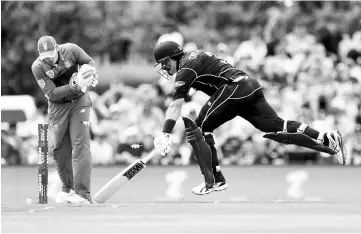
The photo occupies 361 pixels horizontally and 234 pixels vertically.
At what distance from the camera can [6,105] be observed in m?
22.0

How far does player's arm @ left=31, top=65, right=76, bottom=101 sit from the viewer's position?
46.6 ft

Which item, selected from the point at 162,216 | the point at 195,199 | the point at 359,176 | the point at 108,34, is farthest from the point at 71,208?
the point at 108,34

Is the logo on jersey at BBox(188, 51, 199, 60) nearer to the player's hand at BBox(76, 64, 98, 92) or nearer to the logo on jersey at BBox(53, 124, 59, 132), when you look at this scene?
the player's hand at BBox(76, 64, 98, 92)

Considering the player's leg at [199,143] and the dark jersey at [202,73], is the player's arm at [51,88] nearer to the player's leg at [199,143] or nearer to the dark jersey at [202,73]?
the dark jersey at [202,73]

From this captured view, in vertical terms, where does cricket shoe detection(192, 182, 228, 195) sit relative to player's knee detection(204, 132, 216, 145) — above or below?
below

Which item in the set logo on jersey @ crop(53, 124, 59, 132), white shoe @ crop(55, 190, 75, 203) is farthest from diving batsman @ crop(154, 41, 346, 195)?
white shoe @ crop(55, 190, 75, 203)

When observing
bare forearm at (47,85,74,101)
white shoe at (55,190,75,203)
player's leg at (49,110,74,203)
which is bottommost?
white shoe at (55,190,75,203)

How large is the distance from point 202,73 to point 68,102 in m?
1.99

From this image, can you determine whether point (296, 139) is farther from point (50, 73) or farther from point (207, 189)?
Result: point (50, 73)

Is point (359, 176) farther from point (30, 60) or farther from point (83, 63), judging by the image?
point (30, 60)

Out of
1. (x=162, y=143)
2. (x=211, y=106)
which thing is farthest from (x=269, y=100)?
(x=162, y=143)

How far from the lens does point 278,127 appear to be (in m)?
14.5

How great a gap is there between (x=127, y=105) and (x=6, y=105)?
9.75ft

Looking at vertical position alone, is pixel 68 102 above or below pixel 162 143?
above
